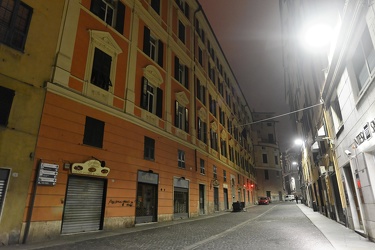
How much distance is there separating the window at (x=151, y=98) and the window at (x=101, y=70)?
264 centimetres

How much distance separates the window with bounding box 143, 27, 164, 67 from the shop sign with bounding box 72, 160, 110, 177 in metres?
8.43

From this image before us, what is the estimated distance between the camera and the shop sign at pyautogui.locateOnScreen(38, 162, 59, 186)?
8.36 metres

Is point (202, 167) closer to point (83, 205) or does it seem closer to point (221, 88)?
point (83, 205)

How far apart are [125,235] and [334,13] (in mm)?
11509

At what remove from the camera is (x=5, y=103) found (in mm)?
7984

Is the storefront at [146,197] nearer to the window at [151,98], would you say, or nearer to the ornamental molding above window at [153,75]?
the window at [151,98]

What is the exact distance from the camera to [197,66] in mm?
23188

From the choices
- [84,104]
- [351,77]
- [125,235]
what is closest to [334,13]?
[351,77]

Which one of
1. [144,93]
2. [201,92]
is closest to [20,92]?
[144,93]

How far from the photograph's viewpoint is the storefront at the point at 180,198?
16219mm

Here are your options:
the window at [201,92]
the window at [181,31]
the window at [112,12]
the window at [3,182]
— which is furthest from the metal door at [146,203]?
the window at [181,31]

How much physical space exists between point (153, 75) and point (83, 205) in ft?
29.4

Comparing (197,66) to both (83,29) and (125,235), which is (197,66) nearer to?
(83,29)

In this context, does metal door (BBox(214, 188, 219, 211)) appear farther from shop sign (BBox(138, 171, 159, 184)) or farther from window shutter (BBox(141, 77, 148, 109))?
window shutter (BBox(141, 77, 148, 109))
